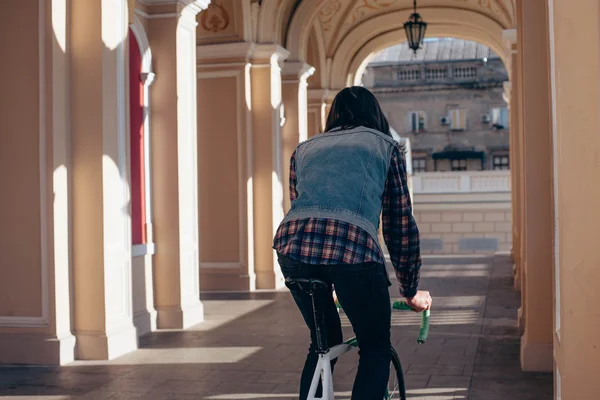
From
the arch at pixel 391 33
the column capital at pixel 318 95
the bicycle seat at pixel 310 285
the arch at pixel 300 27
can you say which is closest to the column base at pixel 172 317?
the bicycle seat at pixel 310 285

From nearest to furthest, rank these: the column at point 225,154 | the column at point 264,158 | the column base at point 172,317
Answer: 1. the column base at point 172,317
2. the column at point 225,154
3. the column at point 264,158

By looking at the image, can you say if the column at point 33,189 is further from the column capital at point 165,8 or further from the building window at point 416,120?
the building window at point 416,120

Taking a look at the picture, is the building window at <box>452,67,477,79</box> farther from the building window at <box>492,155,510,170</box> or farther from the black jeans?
the black jeans

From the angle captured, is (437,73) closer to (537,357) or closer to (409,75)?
(409,75)

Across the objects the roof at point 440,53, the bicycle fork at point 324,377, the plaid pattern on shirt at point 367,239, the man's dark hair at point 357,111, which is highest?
the roof at point 440,53

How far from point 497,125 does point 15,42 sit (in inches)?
1871

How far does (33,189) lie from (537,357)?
4438 mm

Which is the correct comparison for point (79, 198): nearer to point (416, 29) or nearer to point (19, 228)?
point (19, 228)

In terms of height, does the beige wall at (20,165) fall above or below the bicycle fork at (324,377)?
above

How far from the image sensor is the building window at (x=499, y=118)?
52906 mm

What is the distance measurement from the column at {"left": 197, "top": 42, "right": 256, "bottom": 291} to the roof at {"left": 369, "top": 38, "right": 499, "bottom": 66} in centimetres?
3986

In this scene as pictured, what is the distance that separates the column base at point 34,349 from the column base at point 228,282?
20.6ft

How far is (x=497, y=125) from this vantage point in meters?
53.1

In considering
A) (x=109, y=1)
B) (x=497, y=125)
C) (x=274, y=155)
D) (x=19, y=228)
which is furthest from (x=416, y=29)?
(x=497, y=125)
